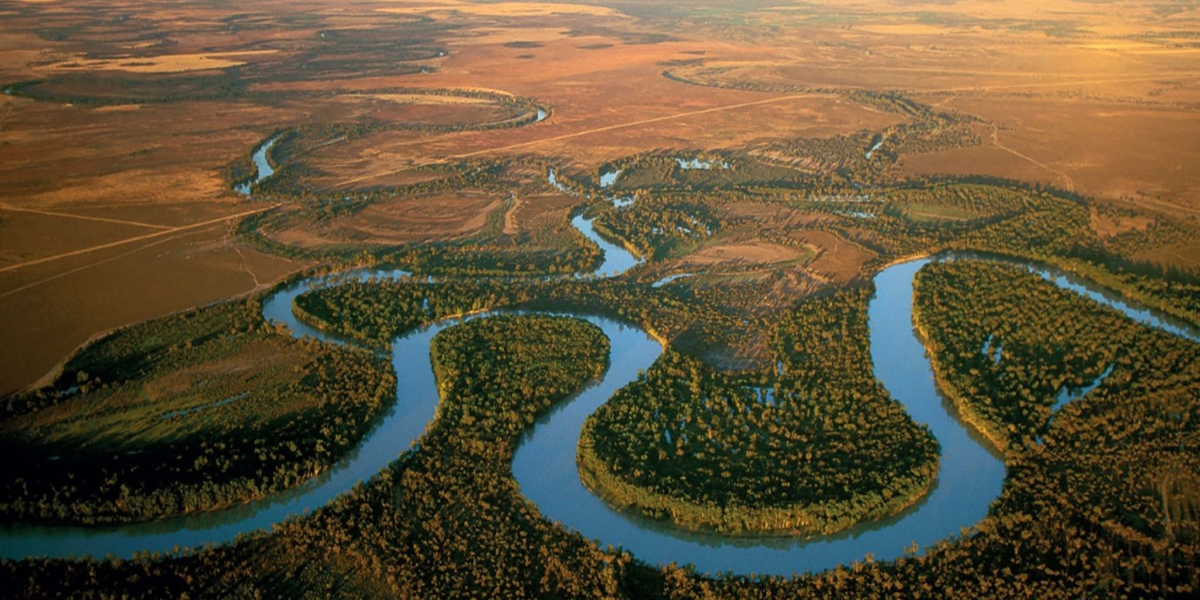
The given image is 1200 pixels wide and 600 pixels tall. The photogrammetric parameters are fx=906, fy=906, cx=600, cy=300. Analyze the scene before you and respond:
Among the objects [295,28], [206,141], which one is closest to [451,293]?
[206,141]

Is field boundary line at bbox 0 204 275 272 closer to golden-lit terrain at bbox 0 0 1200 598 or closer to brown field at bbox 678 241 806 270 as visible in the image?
golden-lit terrain at bbox 0 0 1200 598

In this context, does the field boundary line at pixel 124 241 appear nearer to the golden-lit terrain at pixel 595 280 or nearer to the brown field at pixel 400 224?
the golden-lit terrain at pixel 595 280

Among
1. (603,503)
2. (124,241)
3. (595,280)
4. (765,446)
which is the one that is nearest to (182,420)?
(603,503)

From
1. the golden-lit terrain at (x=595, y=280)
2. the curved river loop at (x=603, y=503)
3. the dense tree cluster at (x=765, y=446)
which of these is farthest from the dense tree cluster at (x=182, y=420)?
the dense tree cluster at (x=765, y=446)

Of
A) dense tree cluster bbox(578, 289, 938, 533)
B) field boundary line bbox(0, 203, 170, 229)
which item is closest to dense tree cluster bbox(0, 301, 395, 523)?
dense tree cluster bbox(578, 289, 938, 533)

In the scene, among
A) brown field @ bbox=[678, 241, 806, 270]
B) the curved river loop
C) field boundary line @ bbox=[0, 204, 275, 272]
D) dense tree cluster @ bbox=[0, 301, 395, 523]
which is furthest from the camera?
field boundary line @ bbox=[0, 204, 275, 272]

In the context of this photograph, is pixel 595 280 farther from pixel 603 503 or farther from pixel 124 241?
pixel 124 241
